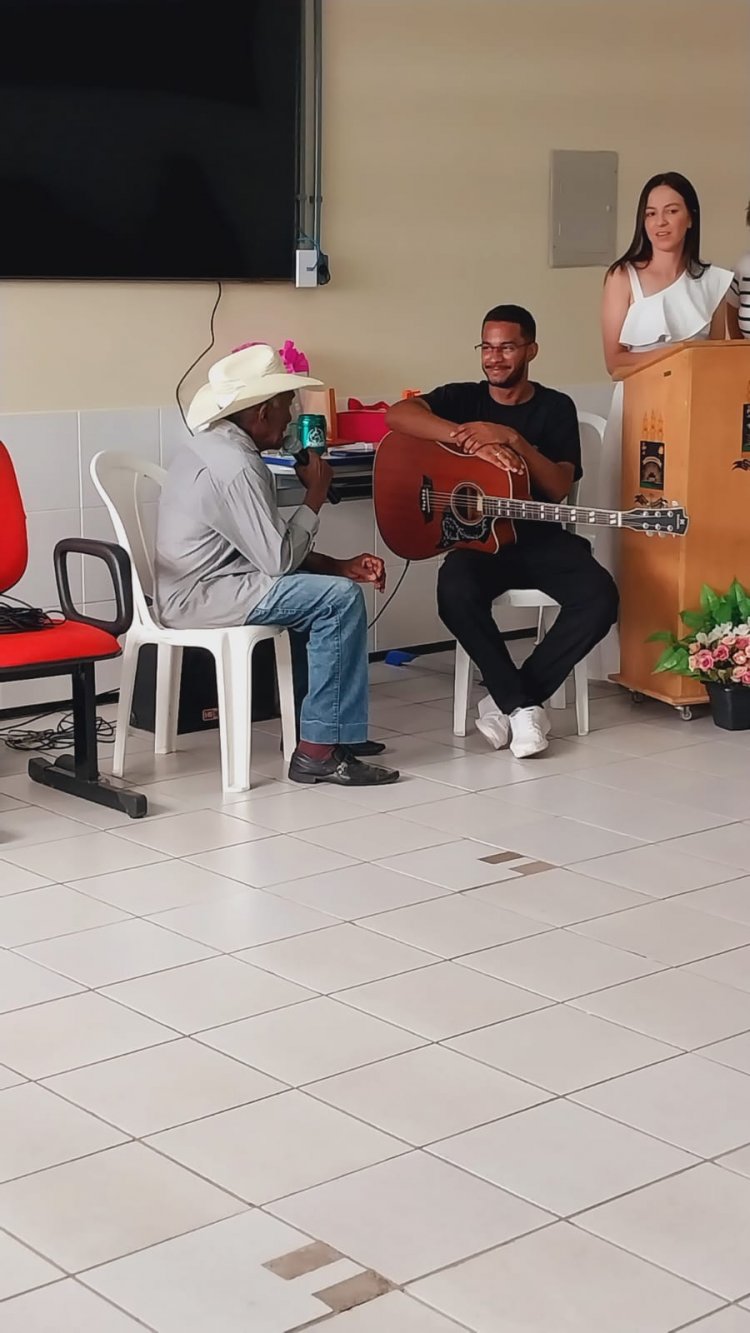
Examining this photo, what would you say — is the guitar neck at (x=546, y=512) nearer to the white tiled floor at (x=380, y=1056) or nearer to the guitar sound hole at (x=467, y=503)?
the guitar sound hole at (x=467, y=503)

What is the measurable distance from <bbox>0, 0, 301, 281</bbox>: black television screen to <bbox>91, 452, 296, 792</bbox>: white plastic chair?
2.34 feet

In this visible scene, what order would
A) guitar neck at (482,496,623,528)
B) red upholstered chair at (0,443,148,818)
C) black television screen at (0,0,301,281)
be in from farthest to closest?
black television screen at (0,0,301,281), guitar neck at (482,496,623,528), red upholstered chair at (0,443,148,818)

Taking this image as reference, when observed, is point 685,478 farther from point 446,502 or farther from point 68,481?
point 68,481

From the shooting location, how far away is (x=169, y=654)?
4.75 metres

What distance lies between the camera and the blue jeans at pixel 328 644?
441 centimetres

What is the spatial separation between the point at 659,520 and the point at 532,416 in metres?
0.57

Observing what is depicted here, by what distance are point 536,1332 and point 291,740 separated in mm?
2732

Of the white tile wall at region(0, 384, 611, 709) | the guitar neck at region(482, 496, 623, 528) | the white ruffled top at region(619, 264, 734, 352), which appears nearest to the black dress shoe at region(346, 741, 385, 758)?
the guitar neck at region(482, 496, 623, 528)

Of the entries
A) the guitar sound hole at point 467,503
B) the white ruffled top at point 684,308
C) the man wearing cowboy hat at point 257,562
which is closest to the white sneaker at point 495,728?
the man wearing cowboy hat at point 257,562

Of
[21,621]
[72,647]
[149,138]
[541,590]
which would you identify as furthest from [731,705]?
[149,138]

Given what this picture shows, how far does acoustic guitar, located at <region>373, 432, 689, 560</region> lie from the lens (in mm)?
4766

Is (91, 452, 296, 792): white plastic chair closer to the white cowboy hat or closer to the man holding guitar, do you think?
→ the white cowboy hat

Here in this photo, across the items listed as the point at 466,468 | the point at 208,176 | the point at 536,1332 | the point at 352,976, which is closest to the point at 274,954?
the point at 352,976

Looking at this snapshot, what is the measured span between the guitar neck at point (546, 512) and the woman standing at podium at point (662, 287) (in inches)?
24.5
